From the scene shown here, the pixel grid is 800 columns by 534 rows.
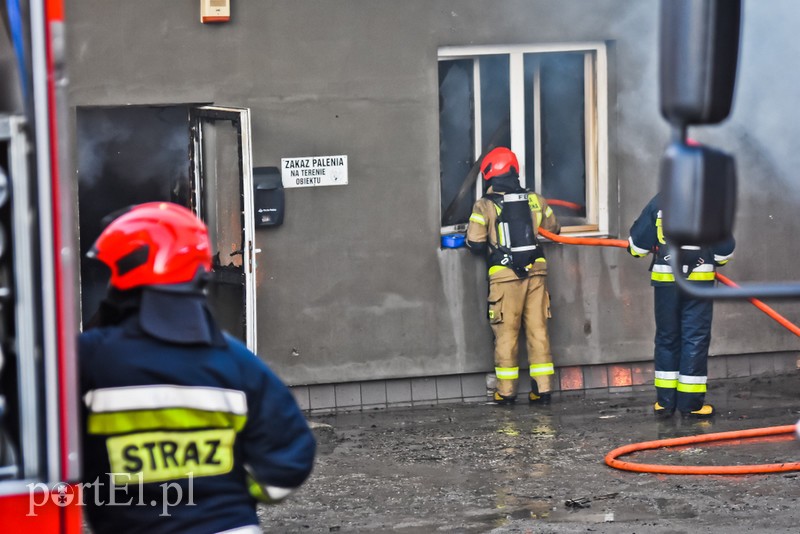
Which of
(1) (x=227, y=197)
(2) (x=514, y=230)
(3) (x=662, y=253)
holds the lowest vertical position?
(3) (x=662, y=253)

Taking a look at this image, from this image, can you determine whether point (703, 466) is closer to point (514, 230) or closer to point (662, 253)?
point (662, 253)

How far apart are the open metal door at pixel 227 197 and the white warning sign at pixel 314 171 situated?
61cm

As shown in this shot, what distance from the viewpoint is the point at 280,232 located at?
30.8 feet

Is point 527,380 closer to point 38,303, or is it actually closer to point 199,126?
point 199,126

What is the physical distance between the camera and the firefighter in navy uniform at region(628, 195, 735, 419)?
28.3ft

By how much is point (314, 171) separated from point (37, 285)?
663 centimetres

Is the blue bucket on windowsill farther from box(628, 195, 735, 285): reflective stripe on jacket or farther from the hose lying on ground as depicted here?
the hose lying on ground

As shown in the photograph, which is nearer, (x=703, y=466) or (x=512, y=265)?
(x=703, y=466)

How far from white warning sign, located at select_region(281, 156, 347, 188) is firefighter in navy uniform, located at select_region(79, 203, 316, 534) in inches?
239

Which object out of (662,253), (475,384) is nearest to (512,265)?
(475,384)

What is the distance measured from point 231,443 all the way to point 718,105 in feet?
4.93

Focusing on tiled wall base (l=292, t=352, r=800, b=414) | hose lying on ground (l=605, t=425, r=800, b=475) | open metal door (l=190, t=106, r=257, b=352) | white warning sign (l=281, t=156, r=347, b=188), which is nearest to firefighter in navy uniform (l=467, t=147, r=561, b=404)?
tiled wall base (l=292, t=352, r=800, b=414)

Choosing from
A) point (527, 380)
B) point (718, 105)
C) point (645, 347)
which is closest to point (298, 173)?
point (527, 380)

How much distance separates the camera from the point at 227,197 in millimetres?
8836
